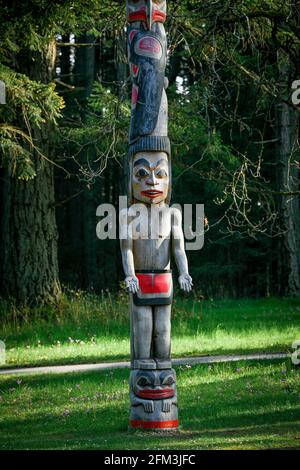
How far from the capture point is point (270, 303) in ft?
78.2

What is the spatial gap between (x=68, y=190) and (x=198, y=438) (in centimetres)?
3022

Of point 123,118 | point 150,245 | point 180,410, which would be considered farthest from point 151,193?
point 123,118

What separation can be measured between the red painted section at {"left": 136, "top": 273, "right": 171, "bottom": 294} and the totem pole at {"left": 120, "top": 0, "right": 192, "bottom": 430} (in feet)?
0.04

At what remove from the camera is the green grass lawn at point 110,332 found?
15.8 m

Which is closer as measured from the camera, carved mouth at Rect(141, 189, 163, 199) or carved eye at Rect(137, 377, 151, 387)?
carved eye at Rect(137, 377, 151, 387)

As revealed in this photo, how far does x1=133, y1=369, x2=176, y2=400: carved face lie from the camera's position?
9812 millimetres

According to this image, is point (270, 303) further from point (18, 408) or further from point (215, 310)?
point (18, 408)

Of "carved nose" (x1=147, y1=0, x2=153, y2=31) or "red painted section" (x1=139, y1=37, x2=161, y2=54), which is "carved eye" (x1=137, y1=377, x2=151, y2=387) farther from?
"carved nose" (x1=147, y1=0, x2=153, y2=31)

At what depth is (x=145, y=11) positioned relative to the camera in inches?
411

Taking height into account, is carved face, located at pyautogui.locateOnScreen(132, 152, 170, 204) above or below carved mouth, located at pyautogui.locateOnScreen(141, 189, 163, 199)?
above

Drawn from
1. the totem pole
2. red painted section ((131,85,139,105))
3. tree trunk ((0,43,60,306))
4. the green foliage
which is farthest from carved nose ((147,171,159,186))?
tree trunk ((0,43,60,306))

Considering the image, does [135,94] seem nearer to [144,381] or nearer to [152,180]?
[152,180]

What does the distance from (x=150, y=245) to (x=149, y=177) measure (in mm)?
798

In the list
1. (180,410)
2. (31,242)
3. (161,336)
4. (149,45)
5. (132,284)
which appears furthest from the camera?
(31,242)
